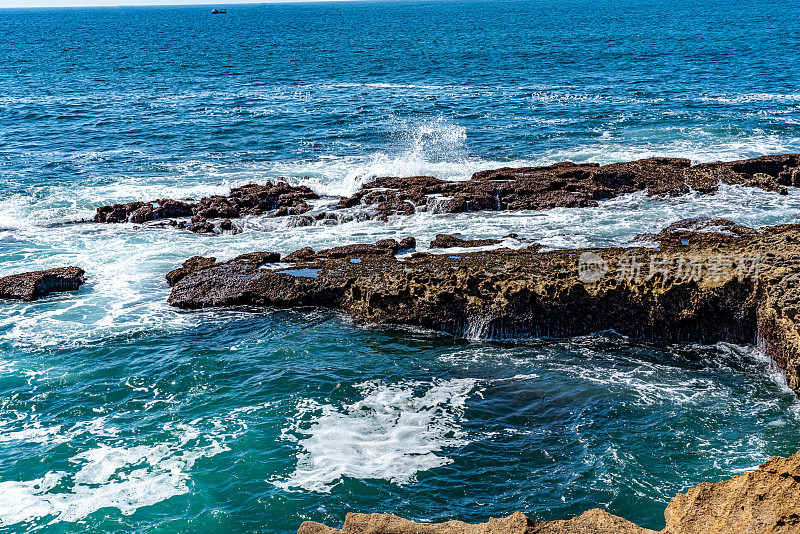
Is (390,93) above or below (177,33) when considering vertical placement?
below

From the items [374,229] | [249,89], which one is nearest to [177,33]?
[249,89]

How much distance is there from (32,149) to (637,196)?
3186 cm

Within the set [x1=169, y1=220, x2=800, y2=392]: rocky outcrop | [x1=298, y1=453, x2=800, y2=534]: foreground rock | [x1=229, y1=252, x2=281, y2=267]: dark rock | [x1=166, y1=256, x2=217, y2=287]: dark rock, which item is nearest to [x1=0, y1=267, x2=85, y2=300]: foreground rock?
[x1=166, y1=256, x2=217, y2=287]: dark rock

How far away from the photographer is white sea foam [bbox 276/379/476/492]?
11.2 metres

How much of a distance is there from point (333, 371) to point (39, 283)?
33.0 ft

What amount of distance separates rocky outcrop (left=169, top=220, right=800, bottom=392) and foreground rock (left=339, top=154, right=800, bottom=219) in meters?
6.93

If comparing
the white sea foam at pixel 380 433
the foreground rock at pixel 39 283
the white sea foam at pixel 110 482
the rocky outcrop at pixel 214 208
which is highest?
the rocky outcrop at pixel 214 208

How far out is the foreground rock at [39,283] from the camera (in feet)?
62.6

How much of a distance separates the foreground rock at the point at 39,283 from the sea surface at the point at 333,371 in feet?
1.52

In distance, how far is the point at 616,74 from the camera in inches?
2235

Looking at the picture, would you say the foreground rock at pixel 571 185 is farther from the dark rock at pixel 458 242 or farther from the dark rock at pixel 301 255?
the dark rock at pixel 301 255

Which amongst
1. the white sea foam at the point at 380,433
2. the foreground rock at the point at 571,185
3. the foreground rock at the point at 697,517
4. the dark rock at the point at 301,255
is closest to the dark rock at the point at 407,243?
the dark rock at the point at 301,255

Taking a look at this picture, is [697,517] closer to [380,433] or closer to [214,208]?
[380,433]

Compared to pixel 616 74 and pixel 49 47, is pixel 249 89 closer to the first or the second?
pixel 616 74
